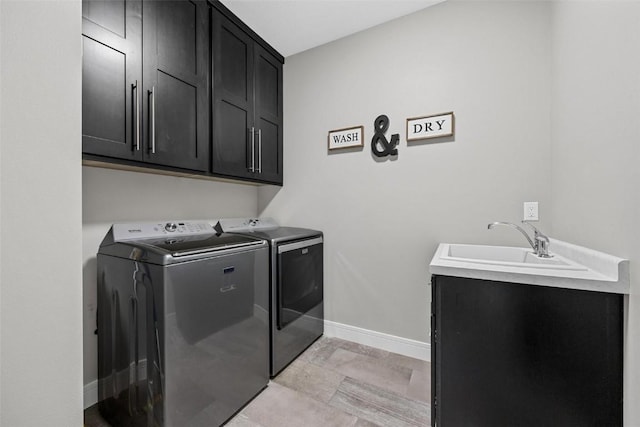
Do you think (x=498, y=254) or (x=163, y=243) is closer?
(x=163, y=243)

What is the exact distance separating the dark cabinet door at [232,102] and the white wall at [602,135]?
6.68ft

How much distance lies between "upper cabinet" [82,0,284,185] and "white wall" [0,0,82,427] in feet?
1.66

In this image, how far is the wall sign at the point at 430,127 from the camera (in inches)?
77.0

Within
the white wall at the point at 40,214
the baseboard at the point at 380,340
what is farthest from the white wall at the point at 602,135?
the white wall at the point at 40,214

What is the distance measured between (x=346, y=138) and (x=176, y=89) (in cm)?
133

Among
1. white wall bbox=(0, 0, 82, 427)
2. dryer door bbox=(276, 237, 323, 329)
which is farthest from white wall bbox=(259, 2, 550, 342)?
white wall bbox=(0, 0, 82, 427)

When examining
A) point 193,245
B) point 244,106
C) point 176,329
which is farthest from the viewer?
point 244,106

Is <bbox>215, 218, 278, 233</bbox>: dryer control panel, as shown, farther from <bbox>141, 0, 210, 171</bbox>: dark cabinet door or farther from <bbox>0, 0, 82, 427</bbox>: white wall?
<bbox>0, 0, 82, 427</bbox>: white wall

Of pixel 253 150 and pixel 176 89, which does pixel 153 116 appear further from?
pixel 253 150

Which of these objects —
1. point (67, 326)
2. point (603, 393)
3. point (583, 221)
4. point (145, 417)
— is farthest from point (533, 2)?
point (145, 417)

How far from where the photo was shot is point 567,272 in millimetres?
1014

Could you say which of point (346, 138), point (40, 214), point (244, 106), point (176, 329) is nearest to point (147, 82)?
point (244, 106)

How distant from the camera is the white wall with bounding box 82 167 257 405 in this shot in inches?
61.8

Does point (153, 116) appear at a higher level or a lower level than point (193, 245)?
higher
